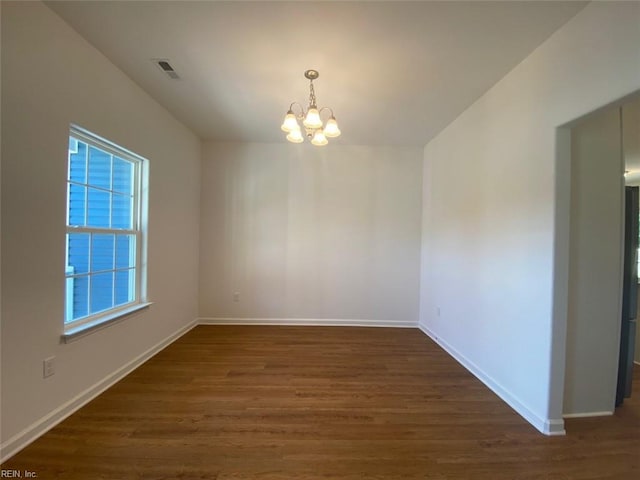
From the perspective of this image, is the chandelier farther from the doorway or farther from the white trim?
the white trim

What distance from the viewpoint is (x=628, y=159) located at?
3.52 m

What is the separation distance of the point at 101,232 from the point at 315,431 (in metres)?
2.33

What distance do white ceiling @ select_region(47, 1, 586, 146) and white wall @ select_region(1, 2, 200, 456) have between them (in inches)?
10.0

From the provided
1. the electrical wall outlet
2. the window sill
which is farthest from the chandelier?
the electrical wall outlet

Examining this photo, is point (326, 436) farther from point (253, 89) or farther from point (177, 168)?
point (177, 168)

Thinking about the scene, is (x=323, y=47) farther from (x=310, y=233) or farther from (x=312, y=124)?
(x=310, y=233)

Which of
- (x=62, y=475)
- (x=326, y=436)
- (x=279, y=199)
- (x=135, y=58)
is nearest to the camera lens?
(x=62, y=475)

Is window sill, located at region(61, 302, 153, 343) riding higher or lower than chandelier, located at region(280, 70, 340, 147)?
lower

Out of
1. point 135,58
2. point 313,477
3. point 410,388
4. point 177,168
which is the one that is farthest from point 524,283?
point 177,168

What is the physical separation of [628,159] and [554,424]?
143 inches

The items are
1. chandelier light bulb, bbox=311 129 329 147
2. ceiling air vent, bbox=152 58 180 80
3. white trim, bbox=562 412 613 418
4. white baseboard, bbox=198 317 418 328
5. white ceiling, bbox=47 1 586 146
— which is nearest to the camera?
white ceiling, bbox=47 1 586 146

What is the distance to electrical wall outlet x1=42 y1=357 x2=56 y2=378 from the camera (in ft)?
5.83

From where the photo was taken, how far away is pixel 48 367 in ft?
5.91

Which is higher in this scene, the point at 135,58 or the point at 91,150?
the point at 135,58
